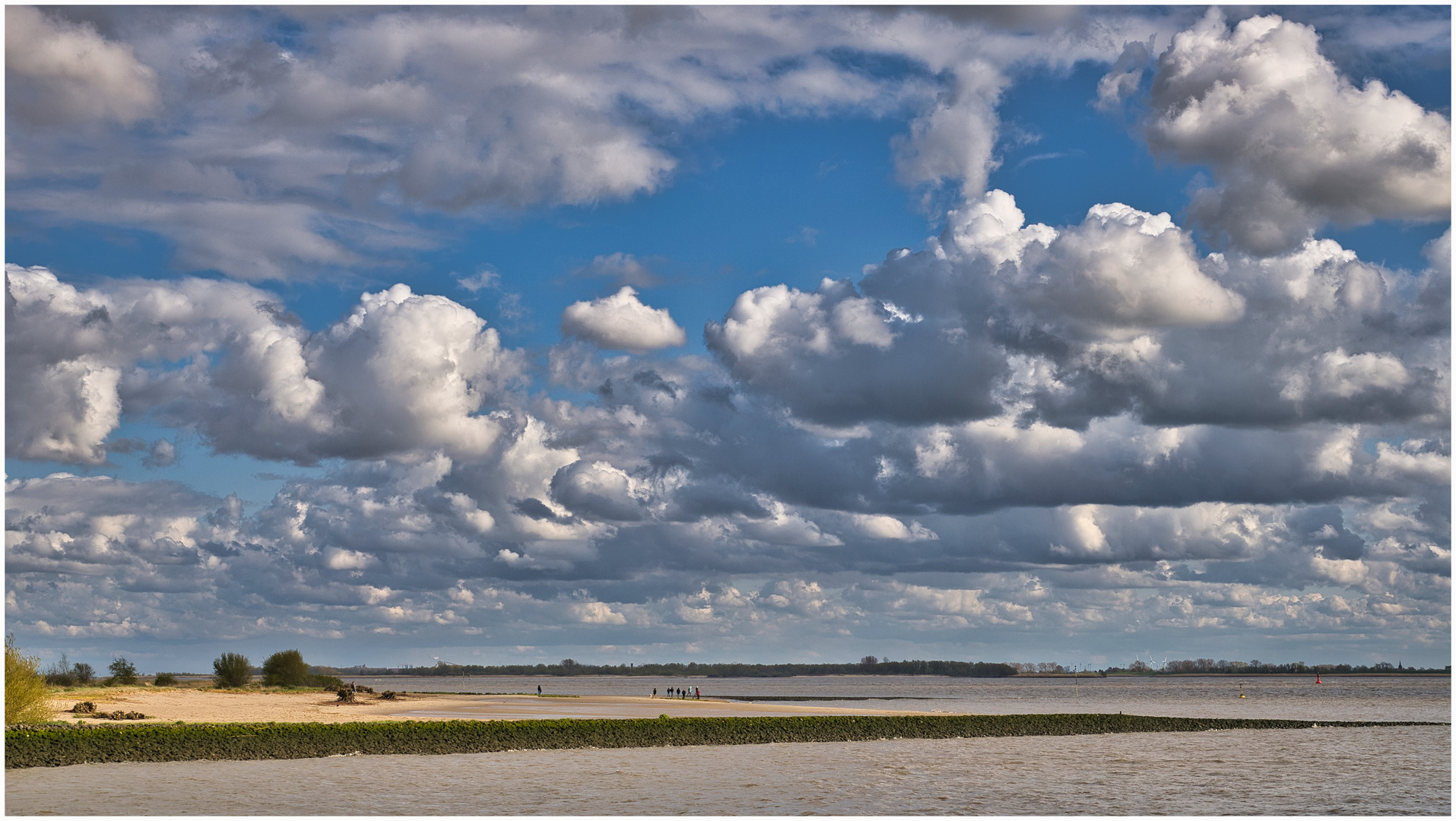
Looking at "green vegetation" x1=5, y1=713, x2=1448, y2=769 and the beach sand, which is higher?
"green vegetation" x1=5, y1=713, x2=1448, y2=769

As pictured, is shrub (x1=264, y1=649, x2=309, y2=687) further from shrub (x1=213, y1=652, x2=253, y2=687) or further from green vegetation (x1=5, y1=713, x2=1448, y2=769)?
green vegetation (x1=5, y1=713, x2=1448, y2=769)

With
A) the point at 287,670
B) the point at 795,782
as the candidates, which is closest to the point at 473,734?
the point at 795,782

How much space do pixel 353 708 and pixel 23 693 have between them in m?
46.4

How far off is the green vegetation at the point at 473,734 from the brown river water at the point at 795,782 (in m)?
1.15

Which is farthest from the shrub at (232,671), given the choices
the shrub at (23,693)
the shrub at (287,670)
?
the shrub at (23,693)

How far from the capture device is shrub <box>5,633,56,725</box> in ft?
210

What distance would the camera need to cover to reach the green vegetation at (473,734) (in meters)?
56.6

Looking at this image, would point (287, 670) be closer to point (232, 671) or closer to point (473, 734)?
point (232, 671)

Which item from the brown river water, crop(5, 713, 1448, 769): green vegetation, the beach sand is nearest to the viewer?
the brown river water

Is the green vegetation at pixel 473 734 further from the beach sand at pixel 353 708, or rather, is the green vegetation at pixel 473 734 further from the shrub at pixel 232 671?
the shrub at pixel 232 671

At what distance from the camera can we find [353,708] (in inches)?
4326

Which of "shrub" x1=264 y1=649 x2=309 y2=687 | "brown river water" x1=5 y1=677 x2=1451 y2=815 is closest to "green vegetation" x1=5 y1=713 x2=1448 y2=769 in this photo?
"brown river water" x1=5 y1=677 x2=1451 y2=815

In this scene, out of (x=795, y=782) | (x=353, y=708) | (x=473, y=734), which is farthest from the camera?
(x=353, y=708)

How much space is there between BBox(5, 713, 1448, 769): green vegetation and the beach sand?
1008cm
